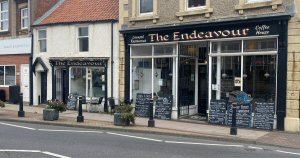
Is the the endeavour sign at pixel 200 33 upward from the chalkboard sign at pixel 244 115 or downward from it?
upward

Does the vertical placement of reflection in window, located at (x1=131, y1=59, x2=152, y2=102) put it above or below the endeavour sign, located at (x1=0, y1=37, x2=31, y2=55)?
below

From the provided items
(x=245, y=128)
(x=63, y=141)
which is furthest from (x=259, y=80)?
(x=63, y=141)

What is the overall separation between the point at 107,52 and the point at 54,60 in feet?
12.0

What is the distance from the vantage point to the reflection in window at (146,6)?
17.2 meters

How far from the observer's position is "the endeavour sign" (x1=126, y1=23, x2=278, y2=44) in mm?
13588

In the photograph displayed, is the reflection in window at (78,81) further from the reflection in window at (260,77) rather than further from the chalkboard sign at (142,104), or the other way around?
the reflection in window at (260,77)

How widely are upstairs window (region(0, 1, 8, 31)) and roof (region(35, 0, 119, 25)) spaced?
147 inches

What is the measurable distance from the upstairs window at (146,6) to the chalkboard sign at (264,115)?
22.1 ft

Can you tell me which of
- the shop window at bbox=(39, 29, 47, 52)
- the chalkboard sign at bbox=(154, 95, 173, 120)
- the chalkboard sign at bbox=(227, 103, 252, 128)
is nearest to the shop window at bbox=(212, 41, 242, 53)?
the chalkboard sign at bbox=(227, 103, 252, 128)

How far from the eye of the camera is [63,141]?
10.5 m

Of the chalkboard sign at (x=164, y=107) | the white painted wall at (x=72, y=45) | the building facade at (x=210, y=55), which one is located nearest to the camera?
the building facade at (x=210, y=55)

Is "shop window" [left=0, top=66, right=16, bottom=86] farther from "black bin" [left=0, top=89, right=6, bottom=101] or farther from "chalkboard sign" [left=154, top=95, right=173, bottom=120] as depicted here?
"chalkboard sign" [left=154, top=95, right=173, bottom=120]

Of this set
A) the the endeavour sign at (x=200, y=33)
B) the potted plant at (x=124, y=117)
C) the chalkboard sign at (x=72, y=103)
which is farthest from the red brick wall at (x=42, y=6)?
the potted plant at (x=124, y=117)

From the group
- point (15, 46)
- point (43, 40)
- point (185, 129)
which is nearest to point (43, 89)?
point (43, 40)
